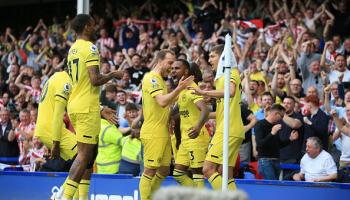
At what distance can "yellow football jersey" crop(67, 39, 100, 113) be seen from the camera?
10.0 m

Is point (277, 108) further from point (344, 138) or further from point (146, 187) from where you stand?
point (146, 187)

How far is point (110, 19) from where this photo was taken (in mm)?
23250

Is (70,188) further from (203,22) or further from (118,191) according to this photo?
(203,22)

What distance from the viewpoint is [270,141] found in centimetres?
1235

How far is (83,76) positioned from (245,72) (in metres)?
5.63

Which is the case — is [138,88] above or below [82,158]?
above

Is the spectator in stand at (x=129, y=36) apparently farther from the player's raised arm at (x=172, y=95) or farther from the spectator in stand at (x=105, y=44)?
the player's raised arm at (x=172, y=95)

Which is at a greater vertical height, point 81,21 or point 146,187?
point 81,21

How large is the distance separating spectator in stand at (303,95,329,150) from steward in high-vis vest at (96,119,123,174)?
330 cm

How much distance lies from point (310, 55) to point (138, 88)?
397cm

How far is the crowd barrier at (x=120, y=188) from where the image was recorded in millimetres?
10883

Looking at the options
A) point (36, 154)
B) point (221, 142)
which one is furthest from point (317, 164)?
point (36, 154)

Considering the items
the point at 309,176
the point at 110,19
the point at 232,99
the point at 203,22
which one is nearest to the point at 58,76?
the point at 232,99

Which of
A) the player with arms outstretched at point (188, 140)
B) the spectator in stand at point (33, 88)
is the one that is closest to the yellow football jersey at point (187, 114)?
the player with arms outstretched at point (188, 140)
